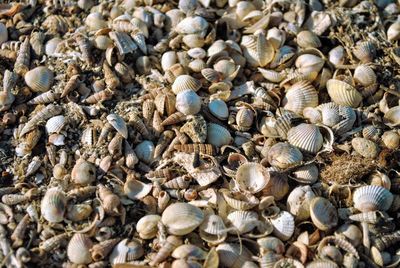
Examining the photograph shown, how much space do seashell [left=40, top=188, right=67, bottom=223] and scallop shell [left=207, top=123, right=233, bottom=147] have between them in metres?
0.88

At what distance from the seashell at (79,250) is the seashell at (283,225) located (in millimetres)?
931

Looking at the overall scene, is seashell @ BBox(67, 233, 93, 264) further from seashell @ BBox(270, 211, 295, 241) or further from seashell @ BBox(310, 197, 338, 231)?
seashell @ BBox(310, 197, 338, 231)

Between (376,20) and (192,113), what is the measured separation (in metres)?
1.58

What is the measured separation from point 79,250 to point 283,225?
3.35 feet

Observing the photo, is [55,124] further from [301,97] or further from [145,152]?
[301,97]

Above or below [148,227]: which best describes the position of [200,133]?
above

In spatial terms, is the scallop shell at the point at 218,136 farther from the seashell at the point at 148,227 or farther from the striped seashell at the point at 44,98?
the striped seashell at the point at 44,98

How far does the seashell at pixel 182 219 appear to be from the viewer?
8.66ft

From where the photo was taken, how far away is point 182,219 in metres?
2.65

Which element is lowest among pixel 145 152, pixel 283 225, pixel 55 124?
pixel 283 225

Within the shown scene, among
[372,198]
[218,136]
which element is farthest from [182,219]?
[372,198]

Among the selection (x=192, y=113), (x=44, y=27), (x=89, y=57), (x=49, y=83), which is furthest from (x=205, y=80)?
(x=44, y=27)

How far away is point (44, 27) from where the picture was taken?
11.9ft

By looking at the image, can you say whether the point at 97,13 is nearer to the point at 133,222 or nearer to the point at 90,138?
the point at 90,138
